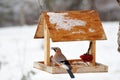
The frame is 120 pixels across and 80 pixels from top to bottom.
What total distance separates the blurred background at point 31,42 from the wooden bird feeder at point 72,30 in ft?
6.40

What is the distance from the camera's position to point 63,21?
5.07 meters

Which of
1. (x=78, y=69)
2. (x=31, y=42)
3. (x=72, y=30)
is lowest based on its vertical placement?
(x=31, y=42)

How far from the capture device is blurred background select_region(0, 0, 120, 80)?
9.06 metres

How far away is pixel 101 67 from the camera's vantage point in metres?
5.14

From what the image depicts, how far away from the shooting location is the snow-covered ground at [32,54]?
29.6 feet

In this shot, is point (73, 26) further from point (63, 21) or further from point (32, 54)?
point (32, 54)

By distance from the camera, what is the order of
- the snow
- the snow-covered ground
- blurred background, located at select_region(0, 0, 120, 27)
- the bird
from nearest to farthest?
the bird → the snow → the snow-covered ground → blurred background, located at select_region(0, 0, 120, 27)

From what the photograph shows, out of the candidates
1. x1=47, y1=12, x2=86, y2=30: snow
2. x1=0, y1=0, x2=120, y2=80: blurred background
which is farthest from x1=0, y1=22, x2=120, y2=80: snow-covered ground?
x1=47, y1=12, x2=86, y2=30: snow

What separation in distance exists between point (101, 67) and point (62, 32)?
1.69 feet

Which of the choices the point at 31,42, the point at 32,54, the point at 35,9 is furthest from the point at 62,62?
the point at 35,9

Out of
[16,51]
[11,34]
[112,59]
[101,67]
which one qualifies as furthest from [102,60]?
[101,67]

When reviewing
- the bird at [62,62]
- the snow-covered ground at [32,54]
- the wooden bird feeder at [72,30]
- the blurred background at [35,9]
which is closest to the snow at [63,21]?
the wooden bird feeder at [72,30]

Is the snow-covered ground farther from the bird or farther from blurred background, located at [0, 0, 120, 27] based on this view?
the bird

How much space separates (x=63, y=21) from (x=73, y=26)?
10 cm
